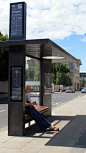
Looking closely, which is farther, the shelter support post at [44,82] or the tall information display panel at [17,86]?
the shelter support post at [44,82]

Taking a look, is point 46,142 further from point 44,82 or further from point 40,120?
point 44,82

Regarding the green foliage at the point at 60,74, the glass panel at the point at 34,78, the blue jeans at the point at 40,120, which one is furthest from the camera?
the green foliage at the point at 60,74

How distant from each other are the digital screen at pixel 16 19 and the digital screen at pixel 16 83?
3.48 feet

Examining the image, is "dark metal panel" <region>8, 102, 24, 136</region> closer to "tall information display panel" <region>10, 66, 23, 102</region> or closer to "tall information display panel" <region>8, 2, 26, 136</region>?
"tall information display panel" <region>8, 2, 26, 136</region>

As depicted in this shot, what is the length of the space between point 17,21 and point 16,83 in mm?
1795

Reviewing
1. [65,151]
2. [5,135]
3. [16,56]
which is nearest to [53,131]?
[5,135]

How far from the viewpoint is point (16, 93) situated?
20.4ft

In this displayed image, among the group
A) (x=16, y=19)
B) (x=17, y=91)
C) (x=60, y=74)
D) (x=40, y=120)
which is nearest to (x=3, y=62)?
(x=16, y=19)

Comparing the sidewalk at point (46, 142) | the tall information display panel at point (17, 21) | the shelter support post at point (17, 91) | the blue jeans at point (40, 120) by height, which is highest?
the tall information display panel at point (17, 21)

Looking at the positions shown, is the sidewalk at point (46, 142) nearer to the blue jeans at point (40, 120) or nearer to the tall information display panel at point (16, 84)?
the blue jeans at point (40, 120)

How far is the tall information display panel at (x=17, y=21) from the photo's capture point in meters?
6.36

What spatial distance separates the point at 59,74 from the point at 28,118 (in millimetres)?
58596

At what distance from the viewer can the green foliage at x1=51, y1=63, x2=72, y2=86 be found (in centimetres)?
6494

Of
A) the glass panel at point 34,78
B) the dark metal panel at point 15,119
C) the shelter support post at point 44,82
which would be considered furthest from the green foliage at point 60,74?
the dark metal panel at point 15,119
